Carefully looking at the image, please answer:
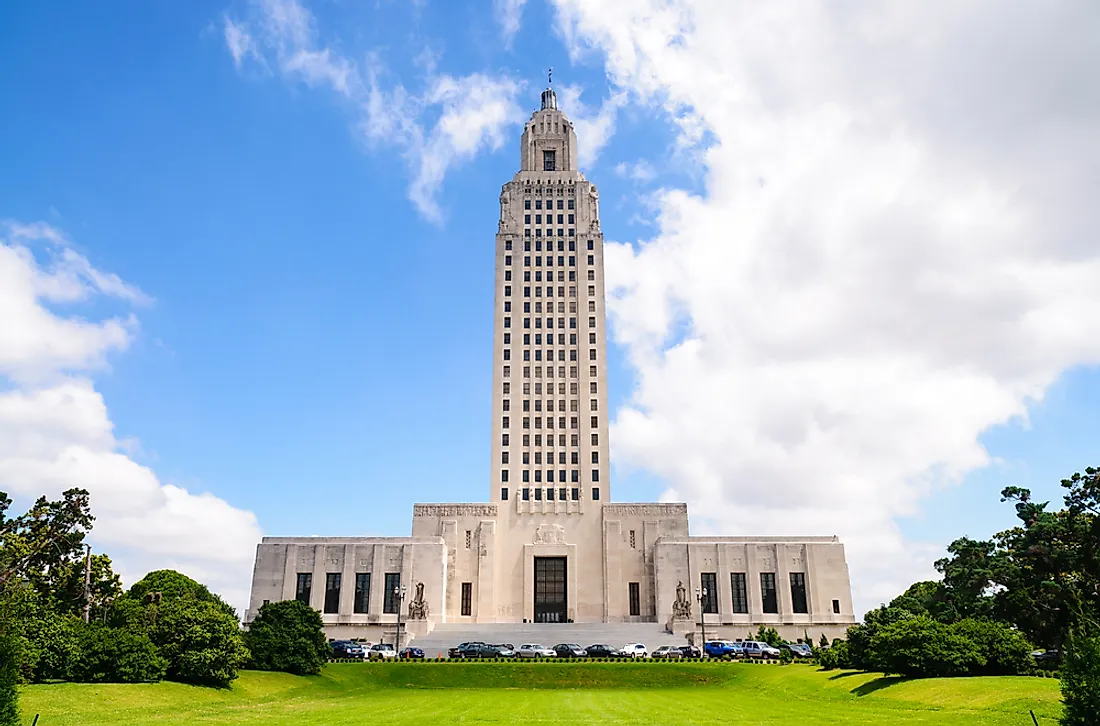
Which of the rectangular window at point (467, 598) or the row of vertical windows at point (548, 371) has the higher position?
the row of vertical windows at point (548, 371)

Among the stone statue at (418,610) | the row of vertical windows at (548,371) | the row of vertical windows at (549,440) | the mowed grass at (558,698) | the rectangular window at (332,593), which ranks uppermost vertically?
the row of vertical windows at (548,371)

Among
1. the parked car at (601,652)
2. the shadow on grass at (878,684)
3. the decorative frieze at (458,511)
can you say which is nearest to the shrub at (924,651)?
the shadow on grass at (878,684)

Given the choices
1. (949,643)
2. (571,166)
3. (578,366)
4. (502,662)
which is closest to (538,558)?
(578,366)

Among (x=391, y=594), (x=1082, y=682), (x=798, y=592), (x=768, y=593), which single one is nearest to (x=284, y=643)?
(x=391, y=594)

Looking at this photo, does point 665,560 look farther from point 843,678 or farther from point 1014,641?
point 1014,641

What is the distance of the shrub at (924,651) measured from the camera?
32.3 meters

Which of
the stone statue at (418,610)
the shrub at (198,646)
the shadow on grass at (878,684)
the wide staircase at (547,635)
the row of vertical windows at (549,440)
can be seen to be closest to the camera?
the shadow on grass at (878,684)

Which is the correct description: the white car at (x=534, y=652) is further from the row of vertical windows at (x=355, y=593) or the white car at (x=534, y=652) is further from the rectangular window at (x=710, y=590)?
the rectangular window at (x=710, y=590)

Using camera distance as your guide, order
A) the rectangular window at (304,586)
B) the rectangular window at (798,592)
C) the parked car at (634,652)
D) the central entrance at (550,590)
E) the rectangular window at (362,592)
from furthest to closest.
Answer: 1. the central entrance at (550,590)
2. the rectangular window at (304,586)
3. the rectangular window at (798,592)
4. the rectangular window at (362,592)
5. the parked car at (634,652)

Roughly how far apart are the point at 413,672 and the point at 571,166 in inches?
2477

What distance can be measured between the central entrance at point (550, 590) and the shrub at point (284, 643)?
35.3 meters

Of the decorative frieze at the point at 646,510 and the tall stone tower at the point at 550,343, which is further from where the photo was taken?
the tall stone tower at the point at 550,343

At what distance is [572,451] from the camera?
8312 centimetres

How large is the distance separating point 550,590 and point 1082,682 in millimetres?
63686
